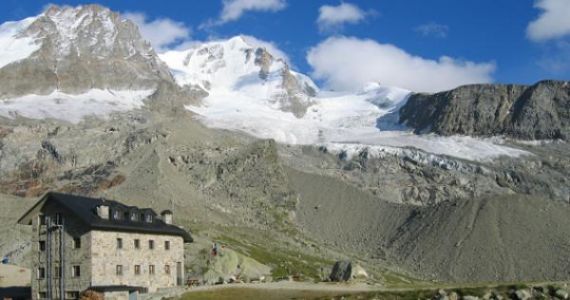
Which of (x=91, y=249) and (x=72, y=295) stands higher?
(x=91, y=249)

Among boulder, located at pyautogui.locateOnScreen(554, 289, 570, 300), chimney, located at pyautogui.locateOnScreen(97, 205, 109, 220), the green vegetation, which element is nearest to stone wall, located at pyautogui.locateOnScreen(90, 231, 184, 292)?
chimney, located at pyautogui.locateOnScreen(97, 205, 109, 220)

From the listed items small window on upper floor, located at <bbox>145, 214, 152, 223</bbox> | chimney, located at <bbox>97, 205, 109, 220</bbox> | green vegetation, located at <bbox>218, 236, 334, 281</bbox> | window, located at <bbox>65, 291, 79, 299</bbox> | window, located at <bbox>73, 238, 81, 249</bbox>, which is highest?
chimney, located at <bbox>97, 205, 109, 220</bbox>

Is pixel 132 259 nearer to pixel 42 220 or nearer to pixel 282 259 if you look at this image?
pixel 42 220

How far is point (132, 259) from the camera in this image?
2911 inches

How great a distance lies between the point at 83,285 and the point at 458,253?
141 meters

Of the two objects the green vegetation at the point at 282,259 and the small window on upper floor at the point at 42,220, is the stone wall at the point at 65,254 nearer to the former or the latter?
the small window on upper floor at the point at 42,220

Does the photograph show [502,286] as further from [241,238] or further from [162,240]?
[241,238]

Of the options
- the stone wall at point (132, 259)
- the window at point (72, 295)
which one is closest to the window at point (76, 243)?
the stone wall at point (132, 259)

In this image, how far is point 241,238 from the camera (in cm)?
19088

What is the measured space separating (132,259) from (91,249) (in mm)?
4771

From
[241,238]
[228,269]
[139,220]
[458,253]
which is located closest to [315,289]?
[139,220]

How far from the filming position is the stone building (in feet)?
232

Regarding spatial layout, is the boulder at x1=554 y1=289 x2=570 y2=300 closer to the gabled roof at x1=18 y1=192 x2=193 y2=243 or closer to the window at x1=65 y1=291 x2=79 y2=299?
the gabled roof at x1=18 y1=192 x2=193 y2=243

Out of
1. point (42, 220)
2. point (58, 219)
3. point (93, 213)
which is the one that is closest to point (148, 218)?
point (93, 213)
